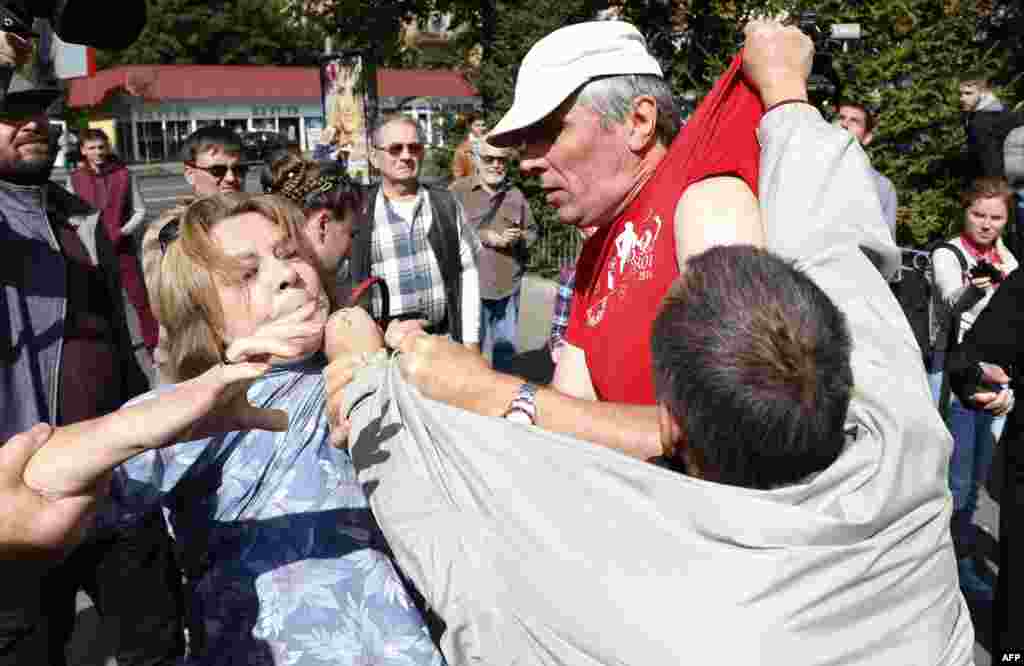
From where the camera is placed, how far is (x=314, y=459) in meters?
1.85

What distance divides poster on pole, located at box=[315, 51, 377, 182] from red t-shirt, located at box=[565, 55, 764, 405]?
20.5ft

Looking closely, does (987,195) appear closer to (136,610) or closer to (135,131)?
(136,610)

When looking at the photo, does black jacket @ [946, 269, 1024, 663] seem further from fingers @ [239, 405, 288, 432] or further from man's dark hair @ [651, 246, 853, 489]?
fingers @ [239, 405, 288, 432]

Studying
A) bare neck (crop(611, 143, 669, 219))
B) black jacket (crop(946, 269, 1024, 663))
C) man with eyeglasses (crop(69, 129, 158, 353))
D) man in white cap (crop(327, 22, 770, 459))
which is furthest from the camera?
man with eyeglasses (crop(69, 129, 158, 353))

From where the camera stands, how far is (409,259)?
15.1ft

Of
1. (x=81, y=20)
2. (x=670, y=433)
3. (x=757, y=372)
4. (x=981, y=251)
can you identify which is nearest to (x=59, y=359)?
(x=81, y=20)

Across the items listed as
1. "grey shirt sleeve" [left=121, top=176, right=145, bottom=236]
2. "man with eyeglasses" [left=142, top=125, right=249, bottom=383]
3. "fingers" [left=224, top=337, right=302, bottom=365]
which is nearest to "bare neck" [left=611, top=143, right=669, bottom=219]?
"fingers" [left=224, top=337, right=302, bottom=365]

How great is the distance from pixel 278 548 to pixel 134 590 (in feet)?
4.37

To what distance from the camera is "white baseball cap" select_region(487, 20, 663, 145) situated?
1.88 m

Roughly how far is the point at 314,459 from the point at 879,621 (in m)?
1.13

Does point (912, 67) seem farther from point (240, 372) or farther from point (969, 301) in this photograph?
point (240, 372)

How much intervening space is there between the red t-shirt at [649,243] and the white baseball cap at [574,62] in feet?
0.64

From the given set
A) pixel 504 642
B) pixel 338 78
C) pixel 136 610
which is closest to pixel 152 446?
pixel 504 642

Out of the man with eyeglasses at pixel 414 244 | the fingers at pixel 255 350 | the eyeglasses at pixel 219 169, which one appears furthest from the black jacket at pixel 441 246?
the fingers at pixel 255 350
